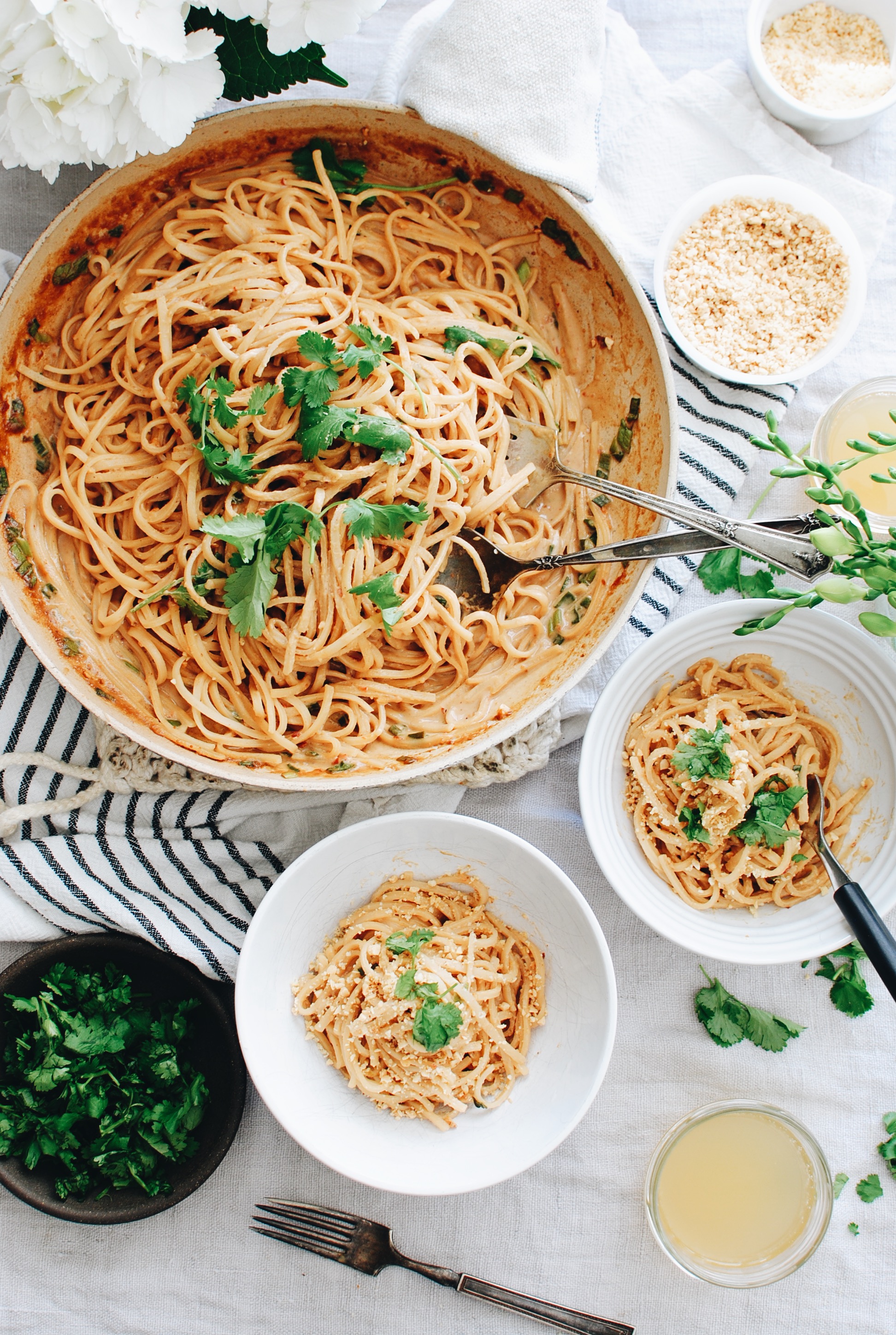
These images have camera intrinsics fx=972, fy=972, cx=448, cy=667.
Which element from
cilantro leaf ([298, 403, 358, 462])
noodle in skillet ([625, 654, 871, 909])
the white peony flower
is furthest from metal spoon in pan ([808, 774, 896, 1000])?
the white peony flower

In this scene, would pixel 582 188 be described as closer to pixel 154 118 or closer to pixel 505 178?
pixel 505 178

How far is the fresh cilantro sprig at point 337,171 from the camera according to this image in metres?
2.12

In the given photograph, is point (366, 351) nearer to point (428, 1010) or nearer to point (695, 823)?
point (695, 823)

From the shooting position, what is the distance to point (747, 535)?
6.53 ft

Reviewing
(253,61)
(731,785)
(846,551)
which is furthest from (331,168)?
(731,785)

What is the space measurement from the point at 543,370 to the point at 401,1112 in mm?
1726

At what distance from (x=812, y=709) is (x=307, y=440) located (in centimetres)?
133

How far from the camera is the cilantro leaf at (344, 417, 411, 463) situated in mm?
1973

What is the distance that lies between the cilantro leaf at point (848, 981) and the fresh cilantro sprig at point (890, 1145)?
10.7 inches

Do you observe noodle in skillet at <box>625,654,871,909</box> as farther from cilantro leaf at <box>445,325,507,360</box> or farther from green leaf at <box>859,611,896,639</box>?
cilantro leaf at <box>445,325,507,360</box>

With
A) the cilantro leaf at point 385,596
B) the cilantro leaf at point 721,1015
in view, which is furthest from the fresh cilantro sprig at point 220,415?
the cilantro leaf at point 721,1015

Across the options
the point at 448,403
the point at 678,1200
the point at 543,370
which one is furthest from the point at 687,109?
the point at 678,1200

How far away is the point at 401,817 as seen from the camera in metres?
2.16

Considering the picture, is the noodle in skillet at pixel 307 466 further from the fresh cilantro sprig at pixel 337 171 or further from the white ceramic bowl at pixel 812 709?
the white ceramic bowl at pixel 812 709
